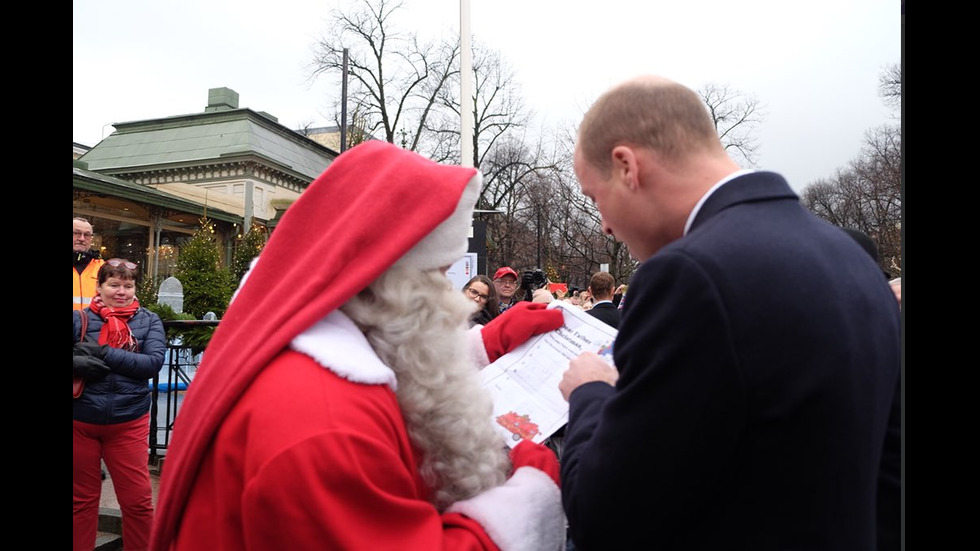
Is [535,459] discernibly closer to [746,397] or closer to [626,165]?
[746,397]

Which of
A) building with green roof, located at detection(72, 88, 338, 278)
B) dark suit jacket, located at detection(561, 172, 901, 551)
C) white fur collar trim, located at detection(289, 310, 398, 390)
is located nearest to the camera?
dark suit jacket, located at detection(561, 172, 901, 551)

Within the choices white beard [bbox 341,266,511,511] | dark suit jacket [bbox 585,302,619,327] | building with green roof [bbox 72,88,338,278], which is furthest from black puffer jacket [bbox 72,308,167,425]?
building with green roof [bbox 72,88,338,278]

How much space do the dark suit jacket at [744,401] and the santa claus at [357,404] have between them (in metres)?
0.32

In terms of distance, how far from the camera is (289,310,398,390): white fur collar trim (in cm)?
131

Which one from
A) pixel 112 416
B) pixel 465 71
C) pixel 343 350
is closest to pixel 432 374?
pixel 343 350

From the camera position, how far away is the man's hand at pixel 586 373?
1668 mm

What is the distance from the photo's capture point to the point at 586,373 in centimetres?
169

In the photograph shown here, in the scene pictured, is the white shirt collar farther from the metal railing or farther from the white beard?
the metal railing

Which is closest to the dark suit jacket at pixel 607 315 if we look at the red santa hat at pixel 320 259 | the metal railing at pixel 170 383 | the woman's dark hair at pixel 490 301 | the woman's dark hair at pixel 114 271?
the woman's dark hair at pixel 490 301

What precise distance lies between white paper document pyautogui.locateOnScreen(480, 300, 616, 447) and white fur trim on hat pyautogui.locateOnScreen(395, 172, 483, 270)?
1.70ft

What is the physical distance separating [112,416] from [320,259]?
12.3 feet

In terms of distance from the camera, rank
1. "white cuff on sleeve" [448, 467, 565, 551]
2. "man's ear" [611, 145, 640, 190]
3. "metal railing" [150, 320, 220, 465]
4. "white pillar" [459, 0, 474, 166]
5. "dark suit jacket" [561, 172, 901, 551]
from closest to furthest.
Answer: "dark suit jacket" [561, 172, 901, 551] < "white cuff on sleeve" [448, 467, 565, 551] < "man's ear" [611, 145, 640, 190] < "metal railing" [150, 320, 220, 465] < "white pillar" [459, 0, 474, 166]
